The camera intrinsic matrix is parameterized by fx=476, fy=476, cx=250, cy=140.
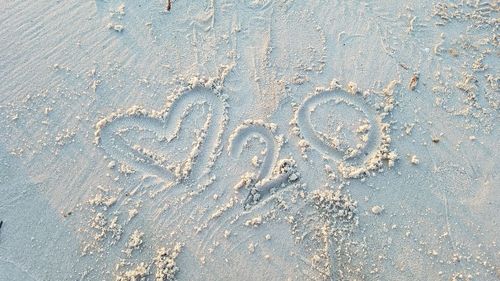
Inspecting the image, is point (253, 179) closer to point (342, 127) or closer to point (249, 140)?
point (249, 140)

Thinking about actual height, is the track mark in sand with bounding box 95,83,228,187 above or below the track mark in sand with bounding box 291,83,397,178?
below

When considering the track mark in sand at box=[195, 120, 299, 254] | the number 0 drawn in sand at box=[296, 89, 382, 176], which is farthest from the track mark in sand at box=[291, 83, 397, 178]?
the track mark in sand at box=[195, 120, 299, 254]

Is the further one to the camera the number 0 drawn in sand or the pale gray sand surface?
the number 0 drawn in sand

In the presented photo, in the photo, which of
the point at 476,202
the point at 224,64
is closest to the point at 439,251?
the point at 476,202

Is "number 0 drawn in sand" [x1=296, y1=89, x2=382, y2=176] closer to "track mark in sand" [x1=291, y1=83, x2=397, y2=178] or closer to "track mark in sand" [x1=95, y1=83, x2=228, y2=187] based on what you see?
"track mark in sand" [x1=291, y1=83, x2=397, y2=178]

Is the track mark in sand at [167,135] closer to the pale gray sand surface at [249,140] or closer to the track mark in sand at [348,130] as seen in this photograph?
the pale gray sand surface at [249,140]

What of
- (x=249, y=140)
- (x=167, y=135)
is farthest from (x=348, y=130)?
(x=167, y=135)

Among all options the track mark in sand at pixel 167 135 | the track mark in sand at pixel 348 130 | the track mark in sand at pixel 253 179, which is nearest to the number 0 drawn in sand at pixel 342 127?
the track mark in sand at pixel 348 130
